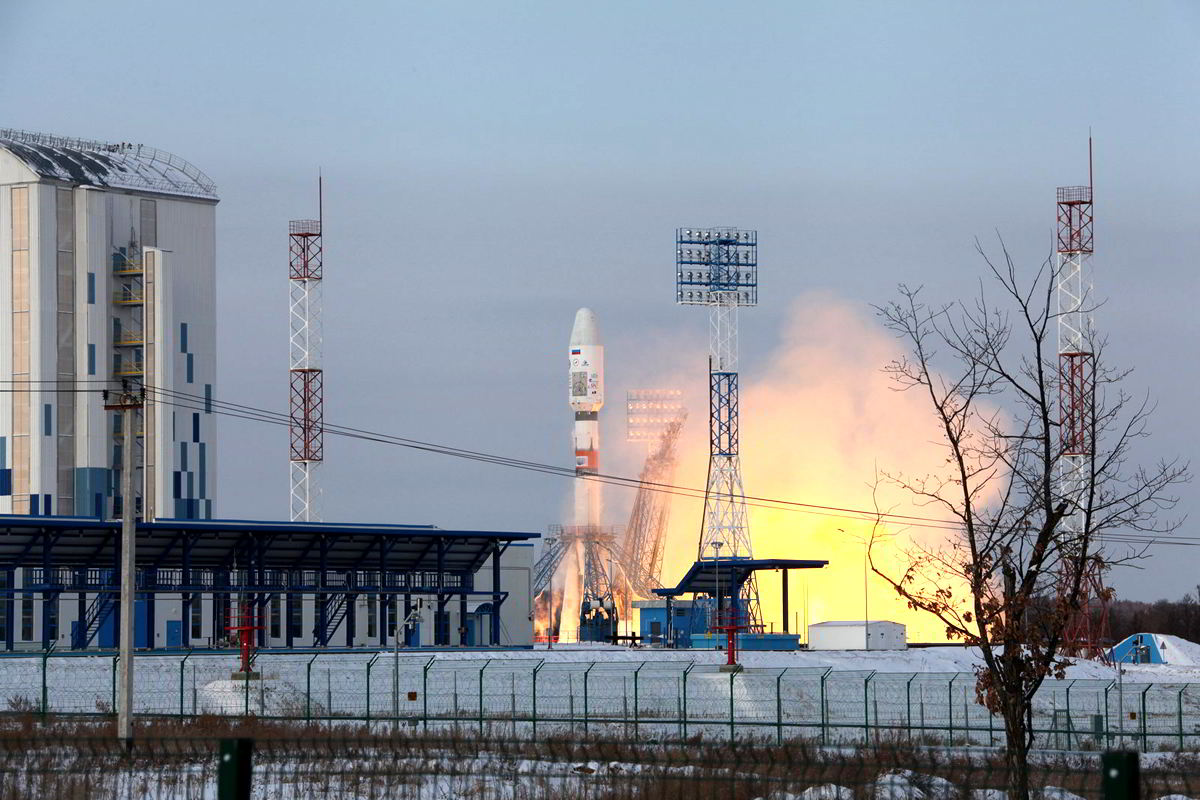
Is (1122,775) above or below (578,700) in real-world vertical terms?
above

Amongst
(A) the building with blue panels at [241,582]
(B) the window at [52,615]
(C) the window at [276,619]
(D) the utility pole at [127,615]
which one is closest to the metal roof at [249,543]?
(A) the building with blue panels at [241,582]

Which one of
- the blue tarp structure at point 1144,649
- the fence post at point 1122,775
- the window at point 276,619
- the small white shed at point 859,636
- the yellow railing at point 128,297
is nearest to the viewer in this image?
the fence post at point 1122,775

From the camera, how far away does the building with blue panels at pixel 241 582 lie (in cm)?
7469

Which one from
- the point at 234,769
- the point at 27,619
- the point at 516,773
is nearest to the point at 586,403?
the point at 27,619

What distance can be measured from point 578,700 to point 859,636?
1512 inches

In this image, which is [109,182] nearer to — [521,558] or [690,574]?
[521,558]

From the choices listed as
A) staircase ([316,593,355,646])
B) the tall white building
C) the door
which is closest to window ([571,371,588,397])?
the tall white building

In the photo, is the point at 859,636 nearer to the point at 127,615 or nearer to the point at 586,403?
the point at 586,403

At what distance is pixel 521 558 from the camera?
105m

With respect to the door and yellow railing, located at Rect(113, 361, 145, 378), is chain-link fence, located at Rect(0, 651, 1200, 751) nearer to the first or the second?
the door

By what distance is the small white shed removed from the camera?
9062cm

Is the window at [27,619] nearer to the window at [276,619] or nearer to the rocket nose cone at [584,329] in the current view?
the window at [276,619]

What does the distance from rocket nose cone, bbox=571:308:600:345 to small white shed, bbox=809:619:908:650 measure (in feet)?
136

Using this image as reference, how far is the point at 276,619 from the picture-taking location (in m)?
90.8
